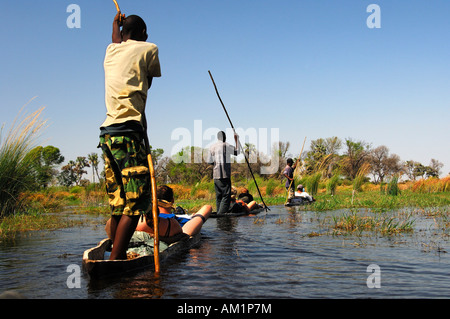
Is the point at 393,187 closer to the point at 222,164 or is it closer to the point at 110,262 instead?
the point at 222,164

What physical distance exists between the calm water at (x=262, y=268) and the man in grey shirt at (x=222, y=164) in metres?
3.81

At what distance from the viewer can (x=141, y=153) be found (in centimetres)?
373

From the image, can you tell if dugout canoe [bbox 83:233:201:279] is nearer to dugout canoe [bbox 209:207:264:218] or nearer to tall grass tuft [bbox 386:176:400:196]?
dugout canoe [bbox 209:207:264:218]

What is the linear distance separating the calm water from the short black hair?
232 centimetres

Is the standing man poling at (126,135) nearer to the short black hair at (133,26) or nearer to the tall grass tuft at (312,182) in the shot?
the short black hair at (133,26)

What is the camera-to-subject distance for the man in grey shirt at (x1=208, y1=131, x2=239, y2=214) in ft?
34.2

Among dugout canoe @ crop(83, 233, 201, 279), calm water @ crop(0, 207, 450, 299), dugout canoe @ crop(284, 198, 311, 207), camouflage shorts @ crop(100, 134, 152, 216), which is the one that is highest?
camouflage shorts @ crop(100, 134, 152, 216)

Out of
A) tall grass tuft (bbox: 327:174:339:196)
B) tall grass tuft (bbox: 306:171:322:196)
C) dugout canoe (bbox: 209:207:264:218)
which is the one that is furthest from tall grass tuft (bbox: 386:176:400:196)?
dugout canoe (bbox: 209:207:264:218)

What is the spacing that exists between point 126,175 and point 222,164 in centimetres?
687

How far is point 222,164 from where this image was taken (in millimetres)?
10414

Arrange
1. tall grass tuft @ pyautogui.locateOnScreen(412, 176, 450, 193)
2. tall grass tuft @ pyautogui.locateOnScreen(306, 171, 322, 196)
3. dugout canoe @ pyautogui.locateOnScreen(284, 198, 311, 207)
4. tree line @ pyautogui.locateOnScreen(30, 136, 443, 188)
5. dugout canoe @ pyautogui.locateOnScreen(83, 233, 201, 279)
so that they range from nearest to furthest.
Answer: dugout canoe @ pyautogui.locateOnScreen(83, 233, 201, 279) < dugout canoe @ pyautogui.locateOnScreen(284, 198, 311, 207) < tall grass tuft @ pyautogui.locateOnScreen(306, 171, 322, 196) < tall grass tuft @ pyautogui.locateOnScreen(412, 176, 450, 193) < tree line @ pyautogui.locateOnScreen(30, 136, 443, 188)

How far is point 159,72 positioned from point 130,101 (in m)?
0.45

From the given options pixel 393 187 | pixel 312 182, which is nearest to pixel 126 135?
pixel 312 182

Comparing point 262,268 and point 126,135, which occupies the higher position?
point 126,135
